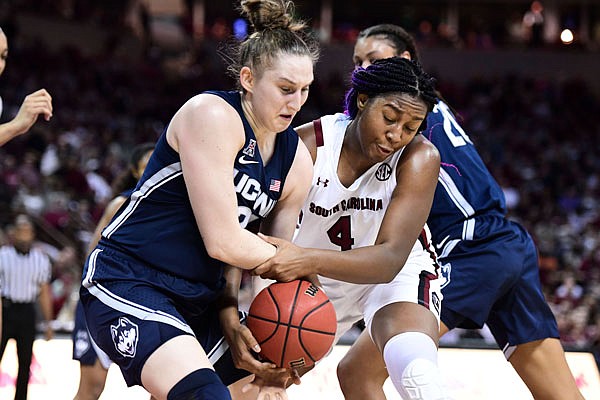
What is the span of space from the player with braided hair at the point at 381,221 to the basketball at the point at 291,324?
0.24 ft

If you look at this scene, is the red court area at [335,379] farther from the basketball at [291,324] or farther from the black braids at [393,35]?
the basketball at [291,324]

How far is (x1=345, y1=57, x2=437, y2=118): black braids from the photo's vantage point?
319 cm

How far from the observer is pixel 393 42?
13.2 feet

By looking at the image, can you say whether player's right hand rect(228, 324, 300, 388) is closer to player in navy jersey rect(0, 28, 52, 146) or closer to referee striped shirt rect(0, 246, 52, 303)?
player in navy jersey rect(0, 28, 52, 146)

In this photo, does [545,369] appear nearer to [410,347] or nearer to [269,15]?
[410,347]

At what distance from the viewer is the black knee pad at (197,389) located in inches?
99.0

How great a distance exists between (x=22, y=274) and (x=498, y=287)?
14.3ft

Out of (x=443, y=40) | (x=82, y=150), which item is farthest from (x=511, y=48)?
(x=82, y=150)

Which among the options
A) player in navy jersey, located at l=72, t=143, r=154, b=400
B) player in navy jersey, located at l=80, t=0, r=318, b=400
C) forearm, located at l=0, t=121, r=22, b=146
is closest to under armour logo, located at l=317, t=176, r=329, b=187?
player in navy jersey, located at l=80, t=0, r=318, b=400

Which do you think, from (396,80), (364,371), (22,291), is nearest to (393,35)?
(396,80)

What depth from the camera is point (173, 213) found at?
9.34 feet

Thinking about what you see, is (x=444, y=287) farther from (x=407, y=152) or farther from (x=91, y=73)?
(x=91, y=73)

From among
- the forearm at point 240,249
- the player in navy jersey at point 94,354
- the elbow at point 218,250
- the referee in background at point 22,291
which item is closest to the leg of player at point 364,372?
the forearm at point 240,249

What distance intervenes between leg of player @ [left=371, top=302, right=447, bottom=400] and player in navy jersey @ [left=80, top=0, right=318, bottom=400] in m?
0.50
